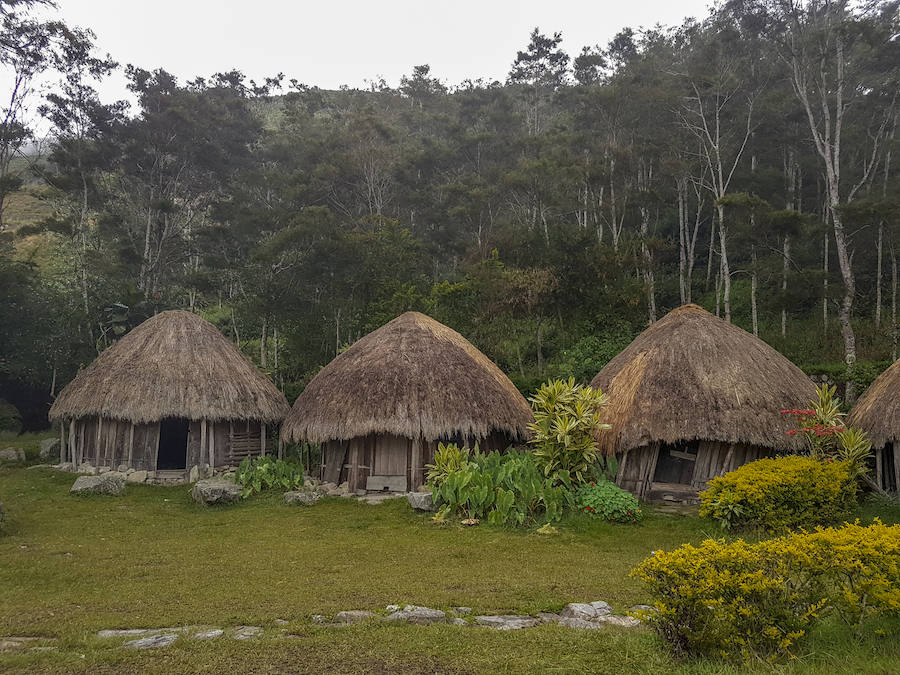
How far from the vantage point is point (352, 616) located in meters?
6.99

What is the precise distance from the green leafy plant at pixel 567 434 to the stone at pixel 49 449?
52.0 feet

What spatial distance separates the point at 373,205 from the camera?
127 ft

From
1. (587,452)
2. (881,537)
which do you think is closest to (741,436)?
(587,452)

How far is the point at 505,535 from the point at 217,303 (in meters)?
34.6

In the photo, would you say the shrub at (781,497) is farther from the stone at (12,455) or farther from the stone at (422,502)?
the stone at (12,455)

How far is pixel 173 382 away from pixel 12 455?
659cm

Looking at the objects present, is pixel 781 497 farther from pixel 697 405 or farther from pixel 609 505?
pixel 697 405

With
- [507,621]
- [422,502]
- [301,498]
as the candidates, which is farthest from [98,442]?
[507,621]

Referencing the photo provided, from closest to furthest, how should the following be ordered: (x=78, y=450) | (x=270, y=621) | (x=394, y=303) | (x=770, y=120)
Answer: (x=270, y=621) < (x=78, y=450) < (x=394, y=303) < (x=770, y=120)

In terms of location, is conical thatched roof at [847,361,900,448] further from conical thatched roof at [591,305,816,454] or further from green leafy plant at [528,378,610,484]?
green leafy plant at [528,378,610,484]

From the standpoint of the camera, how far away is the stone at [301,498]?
15.2 meters

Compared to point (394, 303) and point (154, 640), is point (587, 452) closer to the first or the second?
point (154, 640)

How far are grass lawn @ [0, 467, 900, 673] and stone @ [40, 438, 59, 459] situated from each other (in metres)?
4.93

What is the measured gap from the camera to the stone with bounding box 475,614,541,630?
6805 millimetres
